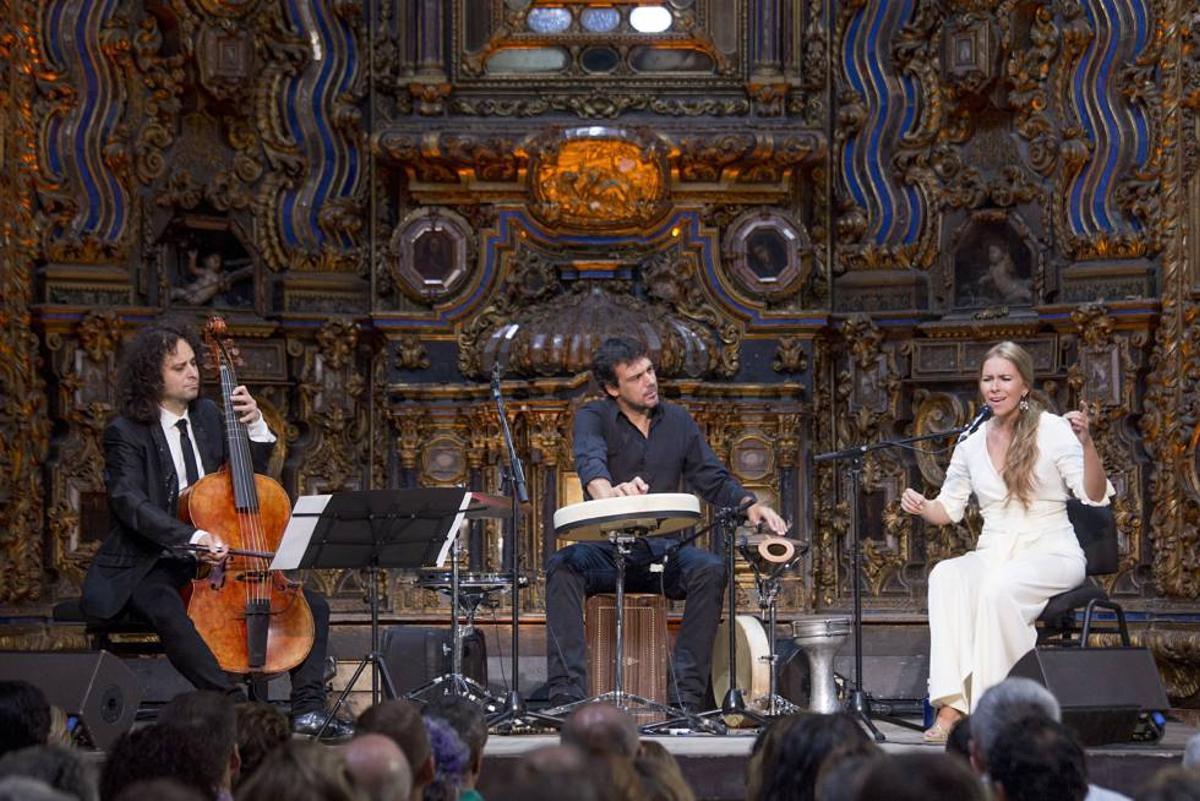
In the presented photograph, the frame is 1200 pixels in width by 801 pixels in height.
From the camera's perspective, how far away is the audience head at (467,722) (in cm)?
490

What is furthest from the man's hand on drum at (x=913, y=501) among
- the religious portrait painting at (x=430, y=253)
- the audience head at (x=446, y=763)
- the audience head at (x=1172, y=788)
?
the audience head at (x=1172, y=788)

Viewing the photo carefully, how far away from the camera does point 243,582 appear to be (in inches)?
296

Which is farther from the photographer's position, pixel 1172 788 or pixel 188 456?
pixel 188 456

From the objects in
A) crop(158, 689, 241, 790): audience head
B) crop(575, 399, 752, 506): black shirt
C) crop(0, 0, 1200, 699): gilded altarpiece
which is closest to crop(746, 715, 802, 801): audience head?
crop(158, 689, 241, 790): audience head

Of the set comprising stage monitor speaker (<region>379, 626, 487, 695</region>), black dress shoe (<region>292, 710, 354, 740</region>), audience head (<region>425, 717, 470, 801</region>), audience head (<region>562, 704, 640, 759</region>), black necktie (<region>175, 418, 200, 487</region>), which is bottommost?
black dress shoe (<region>292, 710, 354, 740</region>)

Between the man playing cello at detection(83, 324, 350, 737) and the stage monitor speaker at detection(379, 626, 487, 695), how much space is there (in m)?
0.97

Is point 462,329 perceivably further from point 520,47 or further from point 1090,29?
point 1090,29

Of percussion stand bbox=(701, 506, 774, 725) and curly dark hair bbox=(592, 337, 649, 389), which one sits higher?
curly dark hair bbox=(592, 337, 649, 389)

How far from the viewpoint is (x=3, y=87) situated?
9.91m

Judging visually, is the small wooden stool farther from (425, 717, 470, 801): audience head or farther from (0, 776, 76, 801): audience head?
(0, 776, 76, 801): audience head

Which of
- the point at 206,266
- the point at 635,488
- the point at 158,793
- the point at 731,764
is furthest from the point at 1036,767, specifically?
the point at 206,266

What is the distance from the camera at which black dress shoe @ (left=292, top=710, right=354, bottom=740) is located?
7.45 meters

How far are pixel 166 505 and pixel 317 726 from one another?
3.35 feet

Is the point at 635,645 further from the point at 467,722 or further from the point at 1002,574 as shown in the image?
the point at 467,722
